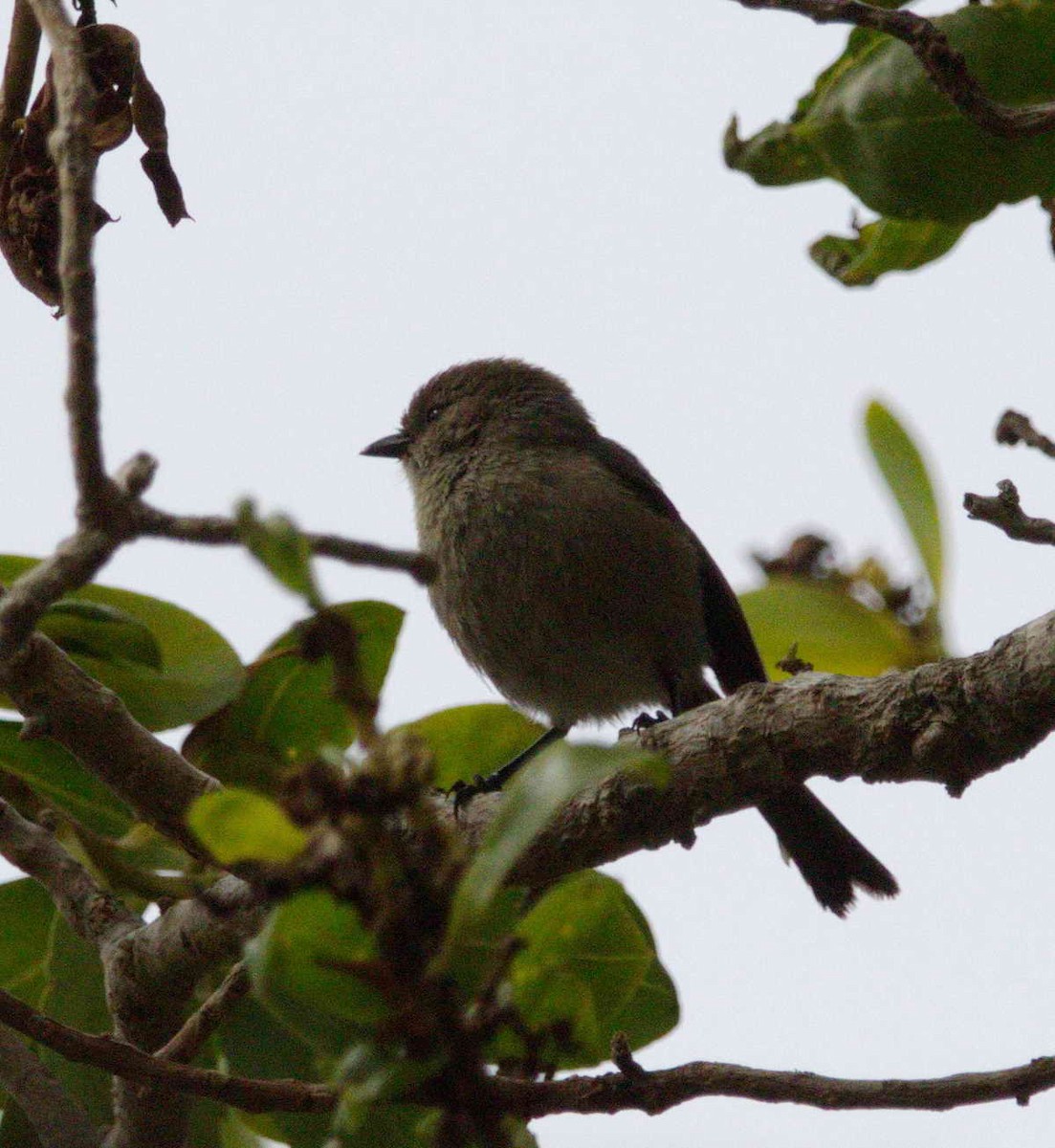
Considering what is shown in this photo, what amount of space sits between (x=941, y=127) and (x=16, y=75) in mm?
1605

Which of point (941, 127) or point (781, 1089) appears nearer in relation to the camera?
point (781, 1089)

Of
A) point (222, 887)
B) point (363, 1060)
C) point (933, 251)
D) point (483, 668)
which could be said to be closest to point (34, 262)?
point (222, 887)

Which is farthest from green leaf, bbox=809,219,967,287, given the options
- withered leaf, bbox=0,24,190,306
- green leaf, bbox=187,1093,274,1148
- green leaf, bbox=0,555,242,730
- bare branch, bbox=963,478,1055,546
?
green leaf, bbox=187,1093,274,1148

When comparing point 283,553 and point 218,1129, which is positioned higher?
point 283,553

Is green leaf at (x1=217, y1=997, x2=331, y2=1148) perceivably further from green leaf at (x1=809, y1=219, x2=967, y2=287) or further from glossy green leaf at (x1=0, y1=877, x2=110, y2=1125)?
green leaf at (x1=809, y1=219, x2=967, y2=287)

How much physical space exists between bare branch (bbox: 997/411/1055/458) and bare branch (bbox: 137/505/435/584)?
1636mm

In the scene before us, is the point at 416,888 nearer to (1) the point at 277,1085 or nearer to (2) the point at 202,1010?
(1) the point at 277,1085

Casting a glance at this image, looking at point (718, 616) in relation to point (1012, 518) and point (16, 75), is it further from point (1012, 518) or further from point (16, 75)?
point (16, 75)

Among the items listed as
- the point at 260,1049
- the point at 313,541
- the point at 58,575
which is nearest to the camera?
the point at 313,541

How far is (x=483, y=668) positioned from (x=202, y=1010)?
2443mm

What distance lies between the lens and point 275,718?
321cm

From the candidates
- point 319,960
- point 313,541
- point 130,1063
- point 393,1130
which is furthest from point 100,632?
point 319,960

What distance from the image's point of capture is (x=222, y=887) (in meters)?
2.84

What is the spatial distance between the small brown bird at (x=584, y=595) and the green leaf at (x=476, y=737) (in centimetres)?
80
